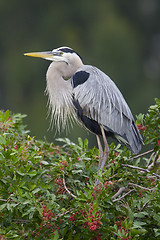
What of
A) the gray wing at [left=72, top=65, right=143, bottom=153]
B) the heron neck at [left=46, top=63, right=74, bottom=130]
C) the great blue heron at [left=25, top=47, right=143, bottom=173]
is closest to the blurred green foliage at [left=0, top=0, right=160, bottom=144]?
the heron neck at [left=46, top=63, right=74, bottom=130]

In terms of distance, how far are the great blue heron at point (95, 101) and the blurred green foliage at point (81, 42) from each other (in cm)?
730

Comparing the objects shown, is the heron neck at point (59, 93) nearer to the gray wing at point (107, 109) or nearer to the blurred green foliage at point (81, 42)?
the gray wing at point (107, 109)

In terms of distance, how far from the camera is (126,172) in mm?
2881

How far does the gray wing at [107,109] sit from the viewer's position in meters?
3.65

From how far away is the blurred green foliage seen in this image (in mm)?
12133

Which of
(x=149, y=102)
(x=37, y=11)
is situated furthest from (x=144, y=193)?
(x=37, y=11)

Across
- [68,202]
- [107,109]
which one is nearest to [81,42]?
[107,109]

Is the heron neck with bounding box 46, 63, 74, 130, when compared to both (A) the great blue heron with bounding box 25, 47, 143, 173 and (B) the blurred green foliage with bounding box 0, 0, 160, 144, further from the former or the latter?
(B) the blurred green foliage with bounding box 0, 0, 160, 144

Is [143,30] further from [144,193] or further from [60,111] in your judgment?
[144,193]

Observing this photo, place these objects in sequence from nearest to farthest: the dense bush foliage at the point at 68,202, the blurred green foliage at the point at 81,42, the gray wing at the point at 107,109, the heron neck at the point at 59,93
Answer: the dense bush foliage at the point at 68,202 → the gray wing at the point at 107,109 → the heron neck at the point at 59,93 → the blurred green foliage at the point at 81,42

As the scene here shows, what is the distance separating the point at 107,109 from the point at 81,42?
9464mm

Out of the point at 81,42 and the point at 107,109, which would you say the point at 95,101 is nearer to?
the point at 107,109

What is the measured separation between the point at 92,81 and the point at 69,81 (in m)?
0.32

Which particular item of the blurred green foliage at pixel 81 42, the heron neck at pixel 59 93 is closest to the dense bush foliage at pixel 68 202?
the heron neck at pixel 59 93
